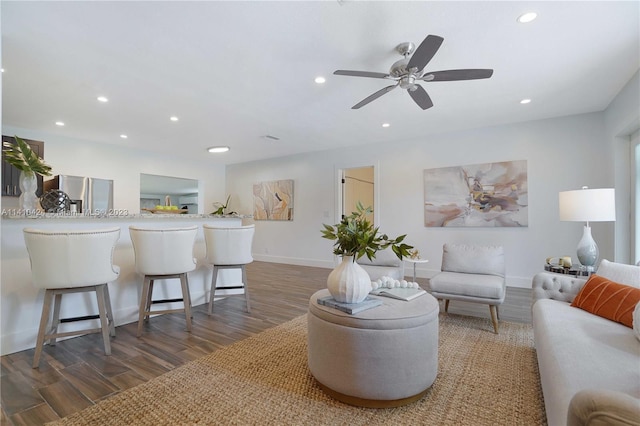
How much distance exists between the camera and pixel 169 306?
3309mm

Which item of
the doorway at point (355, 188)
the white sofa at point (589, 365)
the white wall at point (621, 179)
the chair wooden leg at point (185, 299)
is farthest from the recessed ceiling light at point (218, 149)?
the white wall at point (621, 179)

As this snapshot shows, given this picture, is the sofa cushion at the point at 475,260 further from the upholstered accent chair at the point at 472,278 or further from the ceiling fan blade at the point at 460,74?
the ceiling fan blade at the point at 460,74

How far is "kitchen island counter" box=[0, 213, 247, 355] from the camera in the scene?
2346 millimetres

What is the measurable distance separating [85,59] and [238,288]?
2995mm

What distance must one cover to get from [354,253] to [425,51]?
5.06ft

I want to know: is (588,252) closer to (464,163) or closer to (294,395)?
(464,163)

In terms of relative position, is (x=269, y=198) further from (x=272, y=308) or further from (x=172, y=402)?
(x=172, y=402)

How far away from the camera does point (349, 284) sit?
1.77 m

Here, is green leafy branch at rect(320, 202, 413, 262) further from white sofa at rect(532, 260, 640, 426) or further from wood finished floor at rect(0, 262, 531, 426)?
wood finished floor at rect(0, 262, 531, 426)

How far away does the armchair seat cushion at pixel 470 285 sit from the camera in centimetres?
274

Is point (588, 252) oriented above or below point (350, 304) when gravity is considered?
above

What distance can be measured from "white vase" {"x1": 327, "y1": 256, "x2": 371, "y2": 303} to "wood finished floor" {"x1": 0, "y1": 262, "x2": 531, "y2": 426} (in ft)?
4.42

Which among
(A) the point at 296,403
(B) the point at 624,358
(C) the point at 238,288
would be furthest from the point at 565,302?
(C) the point at 238,288

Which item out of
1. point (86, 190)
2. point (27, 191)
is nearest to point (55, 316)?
point (27, 191)
